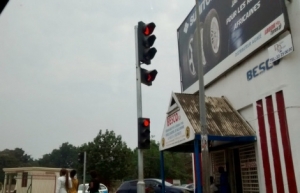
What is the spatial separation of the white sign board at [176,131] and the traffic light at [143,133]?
108 inches

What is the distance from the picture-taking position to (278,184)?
995cm

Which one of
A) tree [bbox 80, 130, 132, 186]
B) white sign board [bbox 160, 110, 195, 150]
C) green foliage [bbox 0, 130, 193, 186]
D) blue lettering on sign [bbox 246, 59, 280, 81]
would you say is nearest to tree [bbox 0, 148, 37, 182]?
green foliage [bbox 0, 130, 193, 186]

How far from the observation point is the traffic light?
800cm

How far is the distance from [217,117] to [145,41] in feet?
15.1

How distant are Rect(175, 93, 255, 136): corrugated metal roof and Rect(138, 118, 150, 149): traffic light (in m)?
2.84

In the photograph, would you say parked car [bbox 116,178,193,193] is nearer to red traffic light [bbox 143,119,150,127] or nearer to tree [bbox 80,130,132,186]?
red traffic light [bbox 143,119,150,127]

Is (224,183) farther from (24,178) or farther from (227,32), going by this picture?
(24,178)

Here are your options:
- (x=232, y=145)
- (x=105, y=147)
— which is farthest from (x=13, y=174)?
(x=232, y=145)

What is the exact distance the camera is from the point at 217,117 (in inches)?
460

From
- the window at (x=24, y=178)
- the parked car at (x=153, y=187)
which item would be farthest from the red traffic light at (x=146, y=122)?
the window at (x=24, y=178)

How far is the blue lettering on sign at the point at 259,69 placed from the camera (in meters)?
10.7

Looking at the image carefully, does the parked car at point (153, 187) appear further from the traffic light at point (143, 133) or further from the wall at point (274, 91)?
the traffic light at point (143, 133)

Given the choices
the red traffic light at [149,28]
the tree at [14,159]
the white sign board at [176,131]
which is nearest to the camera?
the red traffic light at [149,28]

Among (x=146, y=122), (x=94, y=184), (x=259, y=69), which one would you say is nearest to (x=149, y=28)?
(x=146, y=122)
